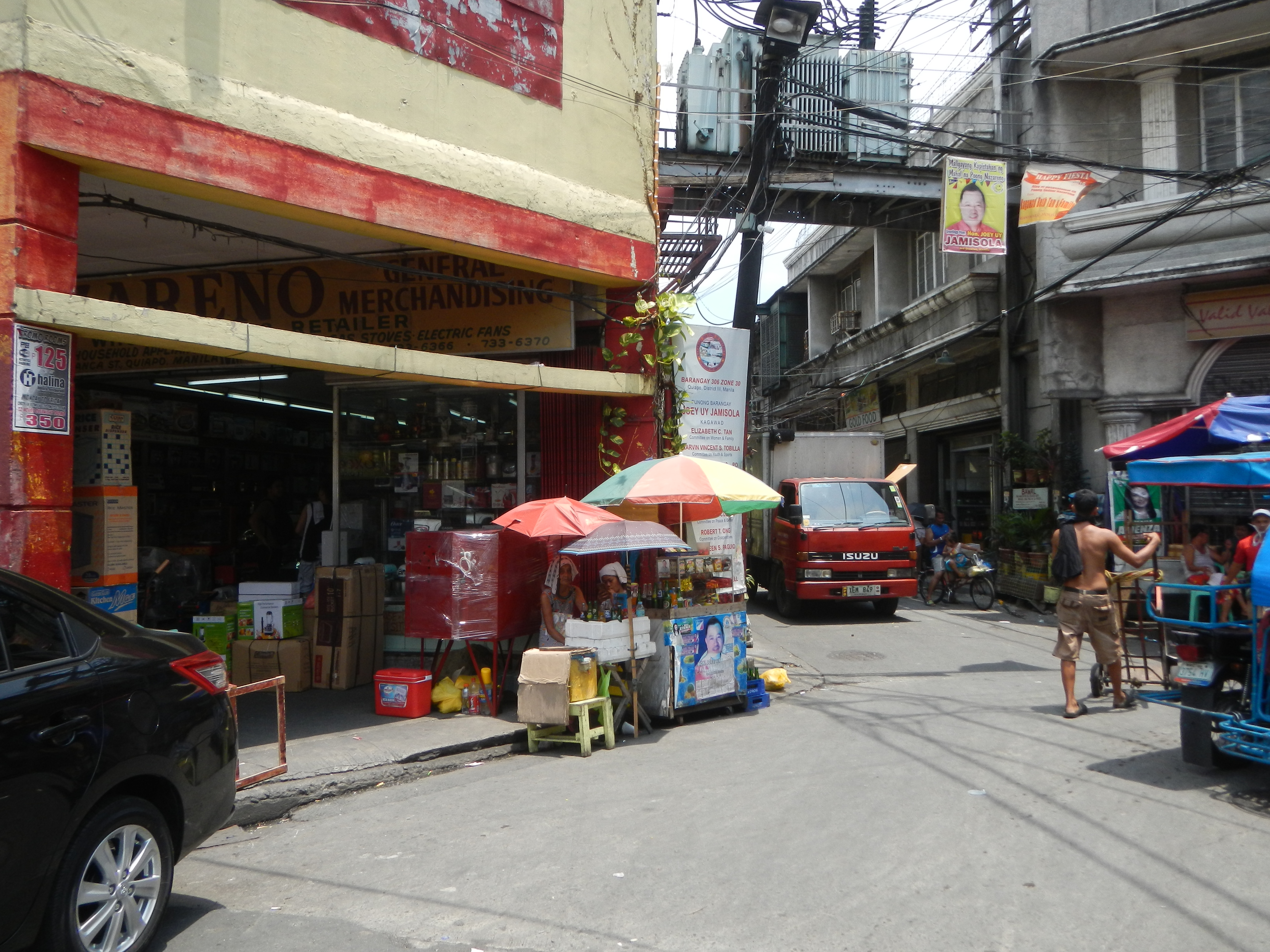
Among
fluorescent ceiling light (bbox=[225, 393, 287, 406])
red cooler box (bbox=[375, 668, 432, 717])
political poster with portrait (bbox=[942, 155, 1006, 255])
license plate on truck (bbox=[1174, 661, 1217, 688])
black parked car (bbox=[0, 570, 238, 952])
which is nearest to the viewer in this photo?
black parked car (bbox=[0, 570, 238, 952])

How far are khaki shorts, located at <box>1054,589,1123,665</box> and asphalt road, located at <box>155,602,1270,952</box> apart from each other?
56 centimetres

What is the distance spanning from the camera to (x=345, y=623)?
938 centimetres

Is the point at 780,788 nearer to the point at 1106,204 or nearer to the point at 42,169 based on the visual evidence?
the point at 42,169

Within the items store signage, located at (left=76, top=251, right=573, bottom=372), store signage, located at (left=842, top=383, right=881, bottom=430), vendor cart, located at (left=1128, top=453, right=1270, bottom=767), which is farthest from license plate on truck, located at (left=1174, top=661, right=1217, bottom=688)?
store signage, located at (left=842, top=383, right=881, bottom=430)

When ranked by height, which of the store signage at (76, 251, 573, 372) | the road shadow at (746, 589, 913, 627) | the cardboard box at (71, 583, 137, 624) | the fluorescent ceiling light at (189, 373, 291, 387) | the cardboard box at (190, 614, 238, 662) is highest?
the store signage at (76, 251, 573, 372)

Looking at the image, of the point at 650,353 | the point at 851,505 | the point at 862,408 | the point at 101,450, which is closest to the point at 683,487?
the point at 650,353

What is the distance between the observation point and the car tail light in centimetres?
425

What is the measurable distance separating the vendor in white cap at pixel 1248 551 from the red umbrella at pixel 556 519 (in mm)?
5113

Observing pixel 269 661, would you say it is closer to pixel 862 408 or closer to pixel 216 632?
pixel 216 632

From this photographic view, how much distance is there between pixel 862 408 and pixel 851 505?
44.2 feet

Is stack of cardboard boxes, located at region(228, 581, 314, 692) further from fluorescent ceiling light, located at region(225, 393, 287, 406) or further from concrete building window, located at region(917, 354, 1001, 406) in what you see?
concrete building window, located at region(917, 354, 1001, 406)

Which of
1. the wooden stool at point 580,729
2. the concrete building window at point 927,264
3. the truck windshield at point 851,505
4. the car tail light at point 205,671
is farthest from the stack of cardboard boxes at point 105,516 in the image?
the concrete building window at point 927,264

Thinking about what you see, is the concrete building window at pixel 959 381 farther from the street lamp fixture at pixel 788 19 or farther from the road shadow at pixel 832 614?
the street lamp fixture at pixel 788 19

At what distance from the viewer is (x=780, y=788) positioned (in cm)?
621
